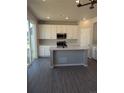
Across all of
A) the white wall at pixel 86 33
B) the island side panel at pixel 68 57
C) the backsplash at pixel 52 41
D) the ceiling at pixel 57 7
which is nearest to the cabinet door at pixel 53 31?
the backsplash at pixel 52 41

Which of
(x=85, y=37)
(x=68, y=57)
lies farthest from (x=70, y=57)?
(x=85, y=37)

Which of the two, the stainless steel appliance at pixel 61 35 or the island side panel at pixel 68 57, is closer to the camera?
the island side panel at pixel 68 57

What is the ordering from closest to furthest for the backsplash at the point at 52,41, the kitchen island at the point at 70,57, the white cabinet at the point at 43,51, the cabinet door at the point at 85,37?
the kitchen island at the point at 70,57 < the cabinet door at the point at 85,37 < the white cabinet at the point at 43,51 < the backsplash at the point at 52,41

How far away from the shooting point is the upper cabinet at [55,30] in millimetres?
9938

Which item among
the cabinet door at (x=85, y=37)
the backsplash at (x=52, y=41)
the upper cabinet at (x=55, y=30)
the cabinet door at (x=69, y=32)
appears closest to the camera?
the cabinet door at (x=85, y=37)

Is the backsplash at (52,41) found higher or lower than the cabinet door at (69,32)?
lower

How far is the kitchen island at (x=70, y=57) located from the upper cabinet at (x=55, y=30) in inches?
145

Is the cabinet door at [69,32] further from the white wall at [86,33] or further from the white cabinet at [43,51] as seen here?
the white cabinet at [43,51]

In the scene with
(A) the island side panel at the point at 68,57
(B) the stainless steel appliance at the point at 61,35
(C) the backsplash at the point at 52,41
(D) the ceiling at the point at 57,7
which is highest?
(D) the ceiling at the point at 57,7

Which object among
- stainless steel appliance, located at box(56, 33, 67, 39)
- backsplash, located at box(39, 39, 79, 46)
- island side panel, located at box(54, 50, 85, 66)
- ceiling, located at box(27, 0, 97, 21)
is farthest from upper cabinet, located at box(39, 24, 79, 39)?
island side panel, located at box(54, 50, 85, 66)

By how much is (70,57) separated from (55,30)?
3.92m
